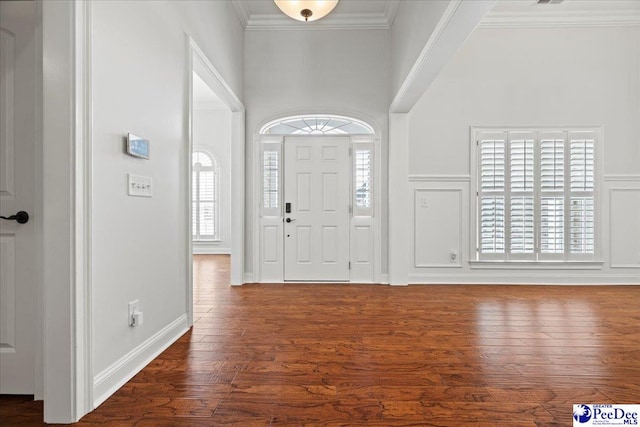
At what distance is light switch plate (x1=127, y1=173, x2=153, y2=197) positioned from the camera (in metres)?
2.02

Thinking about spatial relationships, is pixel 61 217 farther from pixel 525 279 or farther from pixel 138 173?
pixel 525 279

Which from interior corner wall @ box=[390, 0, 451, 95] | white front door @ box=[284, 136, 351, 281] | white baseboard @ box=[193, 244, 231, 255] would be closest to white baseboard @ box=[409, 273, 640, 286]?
white front door @ box=[284, 136, 351, 281]

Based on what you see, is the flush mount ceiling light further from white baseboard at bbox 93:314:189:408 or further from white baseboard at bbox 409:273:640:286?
white baseboard at bbox 409:273:640:286

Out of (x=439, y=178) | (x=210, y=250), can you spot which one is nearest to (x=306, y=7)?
(x=439, y=178)

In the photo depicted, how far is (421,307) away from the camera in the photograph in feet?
11.6

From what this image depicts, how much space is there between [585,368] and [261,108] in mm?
4439

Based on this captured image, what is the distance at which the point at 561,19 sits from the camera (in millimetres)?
4684

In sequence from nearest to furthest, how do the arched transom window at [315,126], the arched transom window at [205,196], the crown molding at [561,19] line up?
the crown molding at [561,19] < the arched transom window at [315,126] < the arched transom window at [205,196]

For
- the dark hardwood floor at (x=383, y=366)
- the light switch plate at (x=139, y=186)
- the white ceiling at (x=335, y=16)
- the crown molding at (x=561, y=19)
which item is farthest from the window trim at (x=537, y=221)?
the light switch plate at (x=139, y=186)

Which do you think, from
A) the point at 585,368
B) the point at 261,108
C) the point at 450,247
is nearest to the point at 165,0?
the point at 261,108

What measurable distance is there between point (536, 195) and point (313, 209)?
3188mm

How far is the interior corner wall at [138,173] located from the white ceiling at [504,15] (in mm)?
1789

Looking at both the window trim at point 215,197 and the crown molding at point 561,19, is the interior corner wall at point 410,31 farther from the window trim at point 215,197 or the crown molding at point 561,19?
the window trim at point 215,197

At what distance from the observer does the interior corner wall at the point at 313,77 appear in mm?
4684
